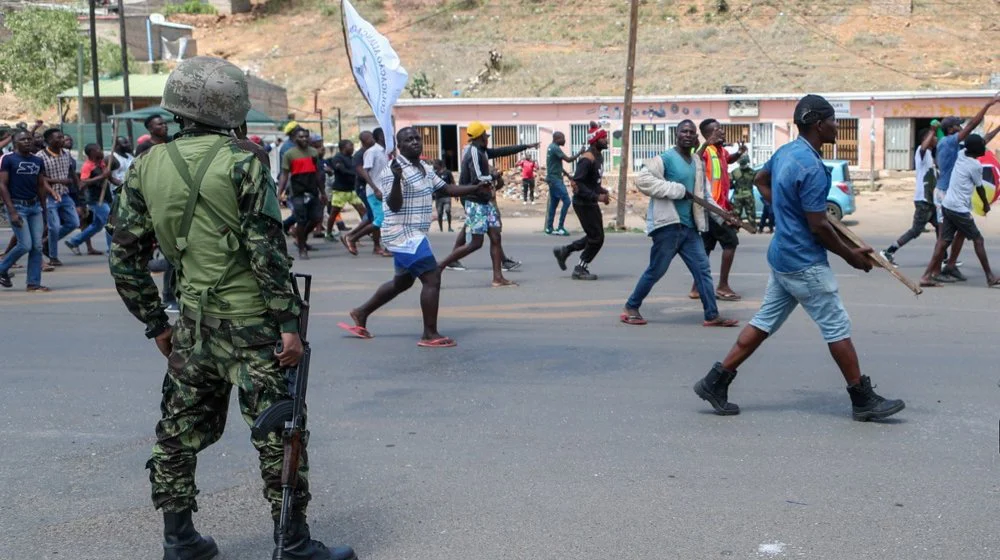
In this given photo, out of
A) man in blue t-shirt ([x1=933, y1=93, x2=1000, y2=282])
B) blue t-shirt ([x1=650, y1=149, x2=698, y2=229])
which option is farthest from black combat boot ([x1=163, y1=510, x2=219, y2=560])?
man in blue t-shirt ([x1=933, y1=93, x2=1000, y2=282])


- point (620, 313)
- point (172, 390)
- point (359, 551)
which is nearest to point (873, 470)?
point (359, 551)

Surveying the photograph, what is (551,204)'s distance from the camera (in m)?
19.0

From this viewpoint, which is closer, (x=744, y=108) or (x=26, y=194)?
(x=26, y=194)

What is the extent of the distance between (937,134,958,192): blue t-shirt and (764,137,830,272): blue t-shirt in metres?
6.27

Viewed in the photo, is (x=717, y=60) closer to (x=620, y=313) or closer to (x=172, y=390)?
(x=620, y=313)

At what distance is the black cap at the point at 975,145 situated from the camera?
11008 mm

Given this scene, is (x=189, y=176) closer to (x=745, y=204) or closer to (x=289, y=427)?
(x=289, y=427)

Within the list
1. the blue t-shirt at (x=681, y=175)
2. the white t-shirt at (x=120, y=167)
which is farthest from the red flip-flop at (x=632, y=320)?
the white t-shirt at (x=120, y=167)

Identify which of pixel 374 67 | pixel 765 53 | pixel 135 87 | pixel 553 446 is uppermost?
pixel 765 53

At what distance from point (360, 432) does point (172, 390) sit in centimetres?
219

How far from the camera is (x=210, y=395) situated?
13.5 feet

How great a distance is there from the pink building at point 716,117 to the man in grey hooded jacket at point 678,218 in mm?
22500

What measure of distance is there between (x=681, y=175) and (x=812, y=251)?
128 inches

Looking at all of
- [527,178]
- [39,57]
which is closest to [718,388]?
[527,178]
